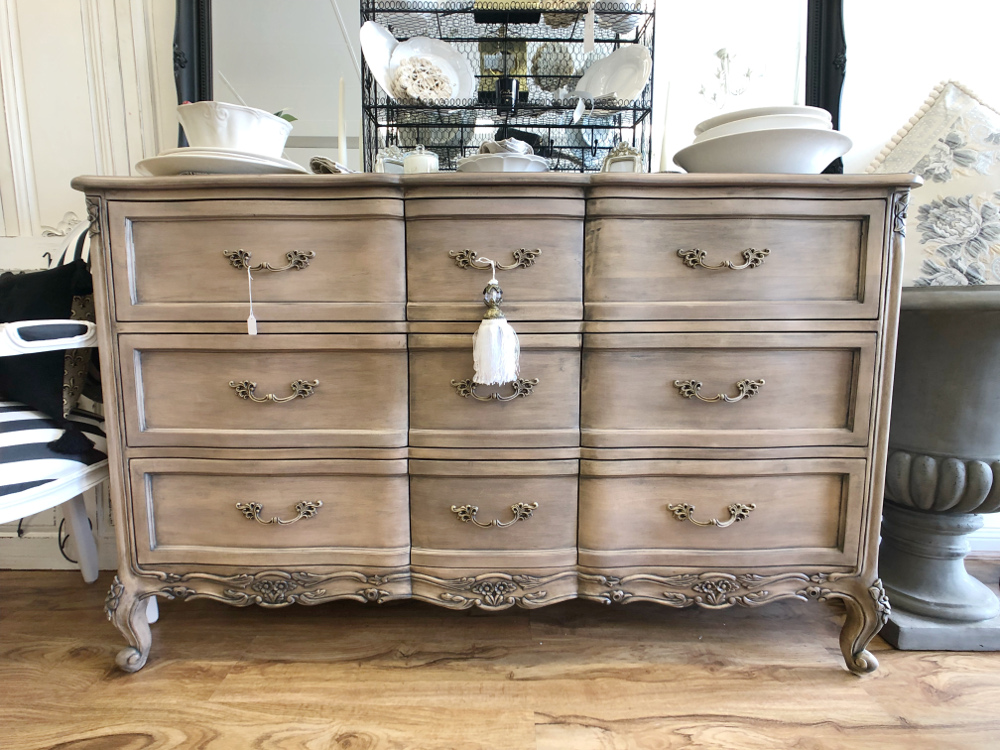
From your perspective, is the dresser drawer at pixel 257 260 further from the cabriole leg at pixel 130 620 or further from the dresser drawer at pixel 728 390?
the cabriole leg at pixel 130 620

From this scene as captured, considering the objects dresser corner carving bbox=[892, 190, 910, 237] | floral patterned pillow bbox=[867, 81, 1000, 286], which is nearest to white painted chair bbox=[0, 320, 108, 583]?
dresser corner carving bbox=[892, 190, 910, 237]

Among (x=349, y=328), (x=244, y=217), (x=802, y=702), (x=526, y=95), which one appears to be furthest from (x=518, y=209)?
(x=802, y=702)

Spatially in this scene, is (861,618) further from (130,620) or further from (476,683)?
(130,620)

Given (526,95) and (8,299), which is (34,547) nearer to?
(8,299)

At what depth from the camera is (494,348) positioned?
0.89 meters

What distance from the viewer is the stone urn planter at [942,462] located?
1.10 meters

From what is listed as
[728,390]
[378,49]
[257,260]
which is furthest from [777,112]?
[257,260]

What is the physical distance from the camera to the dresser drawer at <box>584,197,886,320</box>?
0.95 metres

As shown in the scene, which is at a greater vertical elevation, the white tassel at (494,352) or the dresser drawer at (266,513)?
the white tassel at (494,352)

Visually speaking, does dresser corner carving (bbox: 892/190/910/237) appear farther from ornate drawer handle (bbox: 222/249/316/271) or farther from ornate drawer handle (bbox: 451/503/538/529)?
ornate drawer handle (bbox: 222/249/316/271)

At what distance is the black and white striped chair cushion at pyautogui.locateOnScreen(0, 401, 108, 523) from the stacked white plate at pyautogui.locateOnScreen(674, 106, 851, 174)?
147 cm

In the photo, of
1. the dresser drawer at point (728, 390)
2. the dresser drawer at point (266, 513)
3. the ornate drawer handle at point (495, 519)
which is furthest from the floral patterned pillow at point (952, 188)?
the dresser drawer at point (266, 513)

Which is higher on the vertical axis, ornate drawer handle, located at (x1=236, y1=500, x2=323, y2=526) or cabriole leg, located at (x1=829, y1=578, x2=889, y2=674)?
ornate drawer handle, located at (x1=236, y1=500, x2=323, y2=526)

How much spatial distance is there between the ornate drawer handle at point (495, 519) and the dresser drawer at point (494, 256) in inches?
15.1
